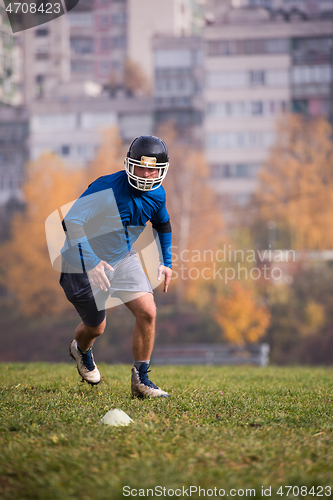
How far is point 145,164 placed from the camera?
16.5 feet

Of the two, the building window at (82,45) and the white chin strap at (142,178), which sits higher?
the building window at (82,45)

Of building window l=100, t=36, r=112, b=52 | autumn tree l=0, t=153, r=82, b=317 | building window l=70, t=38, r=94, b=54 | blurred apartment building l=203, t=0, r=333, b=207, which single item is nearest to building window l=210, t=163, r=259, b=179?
blurred apartment building l=203, t=0, r=333, b=207

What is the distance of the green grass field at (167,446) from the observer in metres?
2.83

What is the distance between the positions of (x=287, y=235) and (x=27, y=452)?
41.7m

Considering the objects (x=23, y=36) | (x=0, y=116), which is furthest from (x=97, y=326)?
(x=23, y=36)

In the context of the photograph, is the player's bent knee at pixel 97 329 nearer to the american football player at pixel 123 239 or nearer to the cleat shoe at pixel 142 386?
the american football player at pixel 123 239

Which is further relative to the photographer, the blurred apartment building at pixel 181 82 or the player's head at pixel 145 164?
the blurred apartment building at pixel 181 82

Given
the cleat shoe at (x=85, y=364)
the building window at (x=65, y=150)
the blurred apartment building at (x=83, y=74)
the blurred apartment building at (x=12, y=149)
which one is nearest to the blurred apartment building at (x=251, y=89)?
the blurred apartment building at (x=83, y=74)

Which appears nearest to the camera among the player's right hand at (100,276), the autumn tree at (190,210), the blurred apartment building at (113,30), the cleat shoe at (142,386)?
the player's right hand at (100,276)

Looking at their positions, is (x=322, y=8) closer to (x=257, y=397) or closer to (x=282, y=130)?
(x=282, y=130)

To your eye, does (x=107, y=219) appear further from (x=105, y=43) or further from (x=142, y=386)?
(x=105, y=43)

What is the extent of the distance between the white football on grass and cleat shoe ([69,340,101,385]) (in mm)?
1686

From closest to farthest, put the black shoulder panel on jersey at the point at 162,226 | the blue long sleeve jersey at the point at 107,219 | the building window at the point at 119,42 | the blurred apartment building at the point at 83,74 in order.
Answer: the blue long sleeve jersey at the point at 107,219
the black shoulder panel on jersey at the point at 162,226
the blurred apartment building at the point at 83,74
the building window at the point at 119,42

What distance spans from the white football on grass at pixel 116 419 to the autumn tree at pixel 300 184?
40230 mm
